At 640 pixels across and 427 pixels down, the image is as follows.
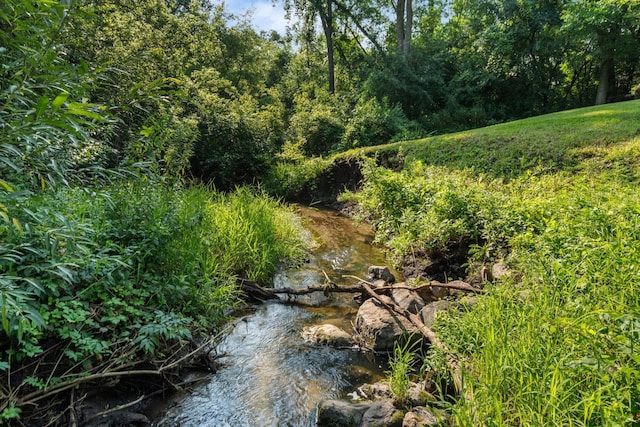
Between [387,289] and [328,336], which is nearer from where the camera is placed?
[328,336]

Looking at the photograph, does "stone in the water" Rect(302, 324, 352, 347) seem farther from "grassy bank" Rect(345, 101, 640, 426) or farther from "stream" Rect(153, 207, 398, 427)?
"grassy bank" Rect(345, 101, 640, 426)

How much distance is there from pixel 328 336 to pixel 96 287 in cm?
244

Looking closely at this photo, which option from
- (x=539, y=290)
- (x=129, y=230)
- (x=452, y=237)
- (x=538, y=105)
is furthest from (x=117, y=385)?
(x=538, y=105)

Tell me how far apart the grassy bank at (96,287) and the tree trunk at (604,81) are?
19.0 m

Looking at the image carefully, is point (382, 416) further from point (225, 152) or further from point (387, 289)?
point (225, 152)

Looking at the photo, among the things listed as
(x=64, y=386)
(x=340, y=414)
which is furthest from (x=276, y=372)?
(x=64, y=386)

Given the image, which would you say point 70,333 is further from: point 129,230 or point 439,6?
point 439,6

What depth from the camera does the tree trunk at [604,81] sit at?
1523 cm

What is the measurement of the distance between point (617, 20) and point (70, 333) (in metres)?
19.1

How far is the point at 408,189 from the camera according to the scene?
7219mm

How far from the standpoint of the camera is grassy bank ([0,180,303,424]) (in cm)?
202

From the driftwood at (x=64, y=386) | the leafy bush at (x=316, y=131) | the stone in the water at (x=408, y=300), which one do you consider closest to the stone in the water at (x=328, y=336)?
the stone in the water at (x=408, y=300)

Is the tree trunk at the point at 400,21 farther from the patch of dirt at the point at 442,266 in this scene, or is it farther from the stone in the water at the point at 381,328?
the stone in the water at the point at 381,328

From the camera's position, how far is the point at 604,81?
15.4 meters
